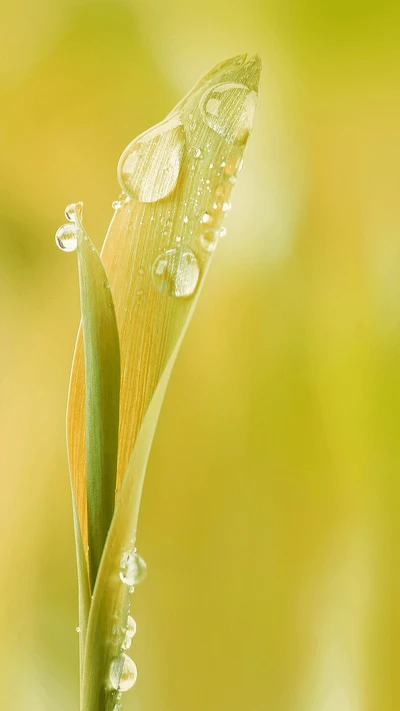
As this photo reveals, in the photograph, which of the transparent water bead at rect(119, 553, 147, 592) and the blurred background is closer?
the transparent water bead at rect(119, 553, 147, 592)

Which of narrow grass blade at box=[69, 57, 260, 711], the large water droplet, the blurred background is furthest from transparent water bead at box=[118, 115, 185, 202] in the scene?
the blurred background

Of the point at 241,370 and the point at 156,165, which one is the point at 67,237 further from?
the point at 241,370

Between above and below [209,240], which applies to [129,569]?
below

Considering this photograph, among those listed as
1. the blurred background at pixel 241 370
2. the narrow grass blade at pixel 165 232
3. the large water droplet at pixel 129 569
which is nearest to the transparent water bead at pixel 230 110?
the narrow grass blade at pixel 165 232

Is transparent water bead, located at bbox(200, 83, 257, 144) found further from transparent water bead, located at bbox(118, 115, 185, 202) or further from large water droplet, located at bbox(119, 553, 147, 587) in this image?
large water droplet, located at bbox(119, 553, 147, 587)

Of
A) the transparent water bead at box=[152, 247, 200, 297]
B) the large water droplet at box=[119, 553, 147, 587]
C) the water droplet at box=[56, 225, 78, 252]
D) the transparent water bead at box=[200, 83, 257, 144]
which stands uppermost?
the transparent water bead at box=[200, 83, 257, 144]

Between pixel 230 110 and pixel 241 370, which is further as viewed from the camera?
pixel 241 370

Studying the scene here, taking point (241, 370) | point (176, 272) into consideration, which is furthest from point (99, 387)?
point (241, 370)
